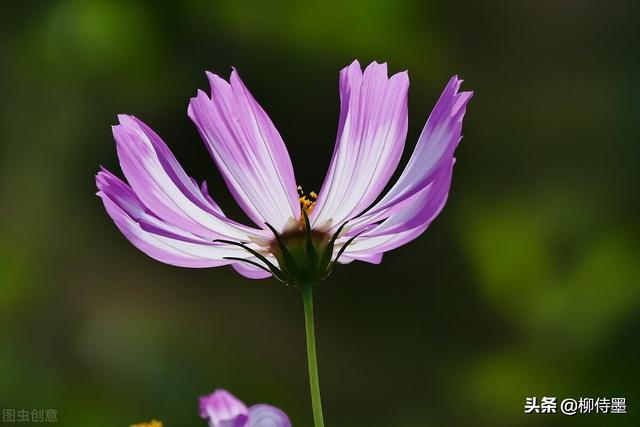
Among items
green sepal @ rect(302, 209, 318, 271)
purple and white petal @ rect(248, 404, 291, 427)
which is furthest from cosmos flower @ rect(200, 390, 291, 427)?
green sepal @ rect(302, 209, 318, 271)

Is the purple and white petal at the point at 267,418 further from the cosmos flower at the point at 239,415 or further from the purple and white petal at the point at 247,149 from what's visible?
the purple and white petal at the point at 247,149

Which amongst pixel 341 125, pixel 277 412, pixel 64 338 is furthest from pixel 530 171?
pixel 277 412

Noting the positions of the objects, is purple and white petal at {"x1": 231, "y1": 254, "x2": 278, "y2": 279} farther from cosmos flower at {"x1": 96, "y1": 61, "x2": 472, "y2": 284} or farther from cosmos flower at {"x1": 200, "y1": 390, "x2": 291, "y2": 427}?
cosmos flower at {"x1": 200, "y1": 390, "x2": 291, "y2": 427}

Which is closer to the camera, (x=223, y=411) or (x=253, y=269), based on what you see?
(x=223, y=411)

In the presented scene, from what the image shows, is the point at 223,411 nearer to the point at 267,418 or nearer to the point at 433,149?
the point at 267,418

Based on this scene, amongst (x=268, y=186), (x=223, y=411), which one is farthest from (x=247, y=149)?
(x=223, y=411)

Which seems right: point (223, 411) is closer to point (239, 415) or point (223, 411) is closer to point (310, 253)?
point (239, 415)

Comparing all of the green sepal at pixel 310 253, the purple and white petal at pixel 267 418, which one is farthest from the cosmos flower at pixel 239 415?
the green sepal at pixel 310 253
